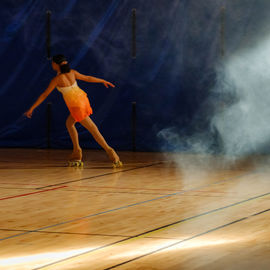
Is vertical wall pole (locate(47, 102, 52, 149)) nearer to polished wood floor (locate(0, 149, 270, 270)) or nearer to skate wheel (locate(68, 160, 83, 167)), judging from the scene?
polished wood floor (locate(0, 149, 270, 270))

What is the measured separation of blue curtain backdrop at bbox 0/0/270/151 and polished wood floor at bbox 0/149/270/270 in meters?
1.92

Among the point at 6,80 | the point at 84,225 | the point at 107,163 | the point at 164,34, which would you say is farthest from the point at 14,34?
the point at 84,225

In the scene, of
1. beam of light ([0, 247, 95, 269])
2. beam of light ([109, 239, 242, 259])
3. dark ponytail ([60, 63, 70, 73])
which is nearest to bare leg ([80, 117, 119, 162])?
dark ponytail ([60, 63, 70, 73])

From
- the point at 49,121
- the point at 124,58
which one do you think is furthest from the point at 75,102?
the point at 49,121

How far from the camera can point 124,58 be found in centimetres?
1051

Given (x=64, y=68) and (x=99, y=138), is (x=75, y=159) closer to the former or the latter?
(x=99, y=138)

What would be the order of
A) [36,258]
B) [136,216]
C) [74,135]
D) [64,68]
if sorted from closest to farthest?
[36,258] < [136,216] < [64,68] < [74,135]

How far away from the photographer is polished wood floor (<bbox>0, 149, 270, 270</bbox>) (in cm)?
374

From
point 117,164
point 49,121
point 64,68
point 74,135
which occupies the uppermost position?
point 49,121

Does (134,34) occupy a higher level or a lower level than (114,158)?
higher

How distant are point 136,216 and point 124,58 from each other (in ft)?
18.8

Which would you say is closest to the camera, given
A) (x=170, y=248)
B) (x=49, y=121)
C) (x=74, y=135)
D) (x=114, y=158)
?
(x=170, y=248)

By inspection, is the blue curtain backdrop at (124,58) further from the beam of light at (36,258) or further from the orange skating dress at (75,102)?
the beam of light at (36,258)

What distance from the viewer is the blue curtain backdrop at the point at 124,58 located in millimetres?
10062
